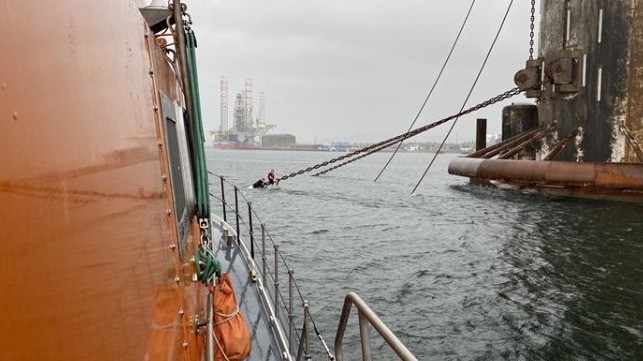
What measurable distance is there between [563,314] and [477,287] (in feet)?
6.61

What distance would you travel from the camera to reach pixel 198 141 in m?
3.30

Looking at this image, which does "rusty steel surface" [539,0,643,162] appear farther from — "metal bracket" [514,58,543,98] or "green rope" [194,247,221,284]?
"green rope" [194,247,221,284]

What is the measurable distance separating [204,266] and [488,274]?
30.0 feet

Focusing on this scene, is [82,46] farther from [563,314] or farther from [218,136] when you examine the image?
[218,136]

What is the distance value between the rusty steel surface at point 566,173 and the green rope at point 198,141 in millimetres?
15528

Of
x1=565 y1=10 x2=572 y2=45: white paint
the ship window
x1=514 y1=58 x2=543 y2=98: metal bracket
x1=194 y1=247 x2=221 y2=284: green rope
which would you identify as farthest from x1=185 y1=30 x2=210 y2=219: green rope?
x1=514 y1=58 x2=543 y2=98: metal bracket

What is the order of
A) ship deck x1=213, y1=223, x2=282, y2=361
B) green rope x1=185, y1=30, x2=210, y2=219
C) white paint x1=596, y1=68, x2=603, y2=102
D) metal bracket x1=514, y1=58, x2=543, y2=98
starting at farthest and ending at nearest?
metal bracket x1=514, y1=58, x2=543, y2=98 < white paint x1=596, y1=68, x2=603, y2=102 < ship deck x1=213, y1=223, x2=282, y2=361 < green rope x1=185, y1=30, x2=210, y2=219

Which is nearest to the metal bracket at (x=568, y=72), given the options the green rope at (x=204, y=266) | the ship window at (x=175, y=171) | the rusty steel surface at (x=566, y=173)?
the rusty steel surface at (x=566, y=173)

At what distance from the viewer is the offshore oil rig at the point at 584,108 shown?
1672cm

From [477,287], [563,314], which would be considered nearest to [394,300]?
[477,287]

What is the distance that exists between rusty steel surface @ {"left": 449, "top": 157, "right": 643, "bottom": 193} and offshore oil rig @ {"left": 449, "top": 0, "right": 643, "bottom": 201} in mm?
28

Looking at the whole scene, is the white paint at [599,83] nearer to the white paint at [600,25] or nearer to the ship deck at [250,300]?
the white paint at [600,25]

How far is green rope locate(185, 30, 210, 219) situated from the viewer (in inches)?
128

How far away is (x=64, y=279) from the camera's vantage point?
104 centimetres
